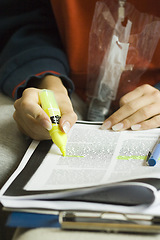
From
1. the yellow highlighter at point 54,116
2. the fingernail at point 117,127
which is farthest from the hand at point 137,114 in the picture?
the yellow highlighter at point 54,116

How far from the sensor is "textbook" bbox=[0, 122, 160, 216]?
0.38m

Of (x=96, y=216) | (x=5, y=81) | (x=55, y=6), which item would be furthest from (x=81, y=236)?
(x=55, y=6)

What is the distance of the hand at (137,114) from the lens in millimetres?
565

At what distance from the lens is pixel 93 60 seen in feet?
2.58

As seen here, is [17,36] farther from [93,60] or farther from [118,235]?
[118,235]

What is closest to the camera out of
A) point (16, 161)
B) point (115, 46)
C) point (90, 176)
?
point (90, 176)

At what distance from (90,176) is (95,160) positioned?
1.9 inches

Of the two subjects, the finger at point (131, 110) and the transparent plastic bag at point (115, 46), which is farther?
the transparent plastic bag at point (115, 46)

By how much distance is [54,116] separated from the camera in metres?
0.52

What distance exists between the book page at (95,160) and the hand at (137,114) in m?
0.01

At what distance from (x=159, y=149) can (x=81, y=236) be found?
0.19 meters

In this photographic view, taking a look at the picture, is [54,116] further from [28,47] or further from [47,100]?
[28,47]

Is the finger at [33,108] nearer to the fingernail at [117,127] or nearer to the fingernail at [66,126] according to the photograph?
the fingernail at [66,126]

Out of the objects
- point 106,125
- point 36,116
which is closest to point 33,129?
point 36,116
